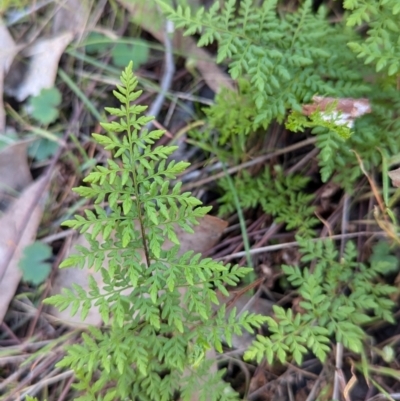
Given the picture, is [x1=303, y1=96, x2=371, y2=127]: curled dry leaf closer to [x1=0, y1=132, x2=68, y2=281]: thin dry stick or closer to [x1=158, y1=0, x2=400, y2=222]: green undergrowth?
[x1=158, y1=0, x2=400, y2=222]: green undergrowth

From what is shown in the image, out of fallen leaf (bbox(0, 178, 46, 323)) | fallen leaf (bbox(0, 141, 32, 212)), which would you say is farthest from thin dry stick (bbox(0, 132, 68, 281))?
fallen leaf (bbox(0, 141, 32, 212))

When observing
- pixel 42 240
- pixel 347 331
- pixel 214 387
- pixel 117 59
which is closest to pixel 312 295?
pixel 347 331

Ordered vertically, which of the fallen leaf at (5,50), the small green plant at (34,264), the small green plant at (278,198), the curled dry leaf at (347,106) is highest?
the curled dry leaf at (347,106)

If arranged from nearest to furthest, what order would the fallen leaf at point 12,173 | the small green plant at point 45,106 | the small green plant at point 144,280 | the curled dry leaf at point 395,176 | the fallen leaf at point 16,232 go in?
the small green plant at point 144,280, the curled dry leaf at point 395,176, the fallen leaf at point 16,232, the fallen leaf at point 12,173, the small green plant at point 45,106

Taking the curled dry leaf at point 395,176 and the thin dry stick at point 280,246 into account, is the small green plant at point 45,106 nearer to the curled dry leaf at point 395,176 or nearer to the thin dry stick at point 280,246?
the thin dry stick at point 280,246

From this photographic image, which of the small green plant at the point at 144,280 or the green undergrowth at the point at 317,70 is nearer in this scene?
the small green plant at the point at 144,280

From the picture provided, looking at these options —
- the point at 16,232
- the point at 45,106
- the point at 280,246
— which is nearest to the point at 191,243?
the point at 280,246

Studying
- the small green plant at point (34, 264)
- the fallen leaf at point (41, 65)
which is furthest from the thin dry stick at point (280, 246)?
the fallen leaf at point (41, 65)

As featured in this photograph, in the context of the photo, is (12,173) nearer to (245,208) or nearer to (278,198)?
(245,208)
